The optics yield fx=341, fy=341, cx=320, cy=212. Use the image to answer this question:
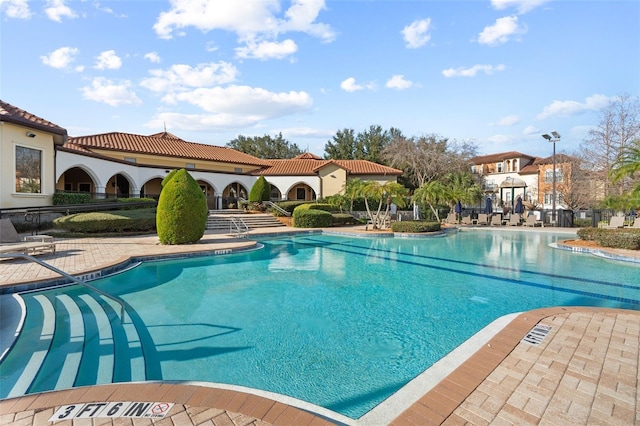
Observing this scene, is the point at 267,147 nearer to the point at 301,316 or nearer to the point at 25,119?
the point at 25,119

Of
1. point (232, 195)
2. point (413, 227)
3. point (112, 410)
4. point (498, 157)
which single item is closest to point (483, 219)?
point (413, 227)

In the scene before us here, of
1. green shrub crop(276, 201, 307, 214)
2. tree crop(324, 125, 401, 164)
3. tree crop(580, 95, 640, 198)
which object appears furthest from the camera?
tree crop(324, 125, 401, 164)

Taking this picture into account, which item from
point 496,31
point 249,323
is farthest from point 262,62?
point 249,323

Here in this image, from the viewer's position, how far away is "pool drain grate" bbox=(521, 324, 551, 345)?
4426 millimetres

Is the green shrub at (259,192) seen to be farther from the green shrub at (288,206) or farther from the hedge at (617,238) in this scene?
the hedge at (617,238)

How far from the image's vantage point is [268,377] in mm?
4047

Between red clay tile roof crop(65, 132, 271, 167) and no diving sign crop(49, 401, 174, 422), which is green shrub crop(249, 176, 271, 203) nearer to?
red clay tile roof crop(65, 132, 271, 167)

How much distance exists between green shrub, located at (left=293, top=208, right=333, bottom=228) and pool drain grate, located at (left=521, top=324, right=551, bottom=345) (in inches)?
681

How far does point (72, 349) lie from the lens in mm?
4629

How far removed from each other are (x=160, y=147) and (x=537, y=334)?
31.3 m

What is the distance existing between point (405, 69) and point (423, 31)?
293 cm

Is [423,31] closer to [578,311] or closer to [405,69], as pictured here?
[405,69]

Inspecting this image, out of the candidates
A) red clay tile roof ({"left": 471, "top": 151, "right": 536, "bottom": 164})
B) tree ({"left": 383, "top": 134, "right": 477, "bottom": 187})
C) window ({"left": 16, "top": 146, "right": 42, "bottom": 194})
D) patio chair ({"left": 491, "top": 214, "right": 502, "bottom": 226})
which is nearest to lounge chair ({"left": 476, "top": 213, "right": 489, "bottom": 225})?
patio chair ({"left": 491, "top": 214, "right": 502, "bottom": 226})

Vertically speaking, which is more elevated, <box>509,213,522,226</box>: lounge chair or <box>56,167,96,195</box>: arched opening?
<box>56,167,96,195</box>: arched opening
